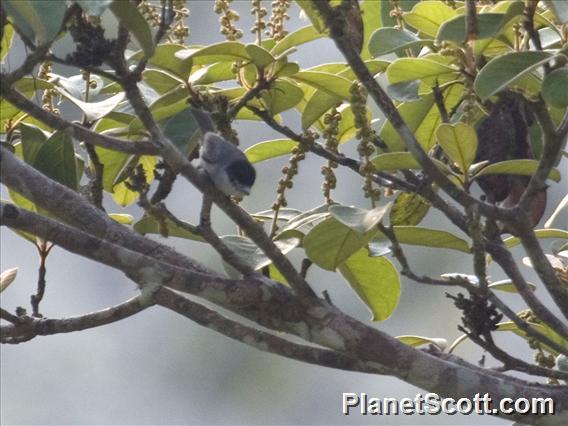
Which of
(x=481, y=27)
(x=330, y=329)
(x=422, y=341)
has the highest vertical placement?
(x=481, y=27)

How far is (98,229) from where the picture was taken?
1.31 m

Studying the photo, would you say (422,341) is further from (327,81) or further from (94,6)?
(94,6)

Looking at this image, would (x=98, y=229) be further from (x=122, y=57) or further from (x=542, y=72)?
(x=542, y=72)

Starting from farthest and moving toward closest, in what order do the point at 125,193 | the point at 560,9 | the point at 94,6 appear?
the point at 125,193
the point at 560,9
the point at 94,6

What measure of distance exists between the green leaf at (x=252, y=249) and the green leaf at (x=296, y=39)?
0.28m

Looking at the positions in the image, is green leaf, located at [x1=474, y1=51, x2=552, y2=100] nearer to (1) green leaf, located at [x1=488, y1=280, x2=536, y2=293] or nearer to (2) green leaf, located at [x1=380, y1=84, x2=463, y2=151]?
(2) green leaf, located at [x1=380, y1=84, x2=463, y2=151]

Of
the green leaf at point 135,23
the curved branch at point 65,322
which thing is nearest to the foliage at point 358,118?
the green leaf at point 135,23

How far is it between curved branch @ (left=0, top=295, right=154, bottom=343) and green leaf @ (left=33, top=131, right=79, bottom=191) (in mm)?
231

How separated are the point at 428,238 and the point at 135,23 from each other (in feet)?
1.76

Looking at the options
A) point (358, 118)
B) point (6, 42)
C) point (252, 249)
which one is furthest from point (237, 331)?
point (6, 42)

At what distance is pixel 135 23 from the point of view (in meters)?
1.20

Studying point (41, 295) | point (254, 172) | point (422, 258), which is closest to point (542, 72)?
point (254, 172)

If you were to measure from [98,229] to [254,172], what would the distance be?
30 centimetres

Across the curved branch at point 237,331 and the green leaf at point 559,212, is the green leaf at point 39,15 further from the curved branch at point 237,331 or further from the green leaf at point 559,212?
the green leaf at point 559,212
